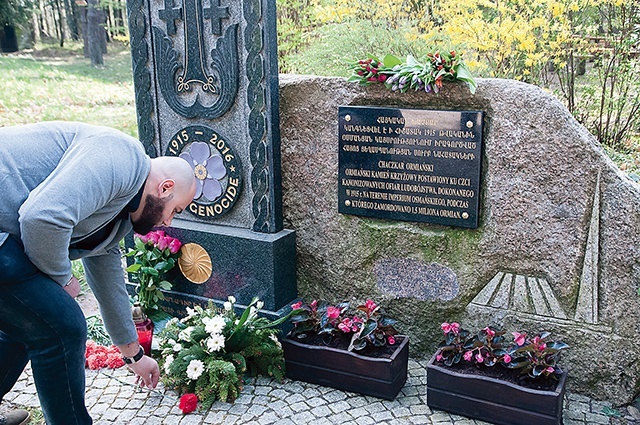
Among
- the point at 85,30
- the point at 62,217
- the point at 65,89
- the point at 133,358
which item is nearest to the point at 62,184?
the point at 62,217

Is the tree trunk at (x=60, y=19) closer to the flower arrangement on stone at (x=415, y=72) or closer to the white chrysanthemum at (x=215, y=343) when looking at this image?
the flower arrangement on stone at (x=415, y=72)

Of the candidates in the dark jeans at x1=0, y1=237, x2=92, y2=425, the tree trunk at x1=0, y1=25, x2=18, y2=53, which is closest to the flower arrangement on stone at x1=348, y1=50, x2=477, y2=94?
the dark jeans at x1=0, y1=237, x2=92, y2=425

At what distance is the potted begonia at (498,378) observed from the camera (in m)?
2.87

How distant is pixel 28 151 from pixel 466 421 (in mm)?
2265

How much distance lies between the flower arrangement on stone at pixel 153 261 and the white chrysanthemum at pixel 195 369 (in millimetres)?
787

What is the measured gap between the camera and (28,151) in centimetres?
220

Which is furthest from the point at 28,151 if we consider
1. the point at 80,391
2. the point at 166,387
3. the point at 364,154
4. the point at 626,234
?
the point at 626,234

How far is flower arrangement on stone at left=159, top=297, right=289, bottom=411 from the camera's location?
322cm

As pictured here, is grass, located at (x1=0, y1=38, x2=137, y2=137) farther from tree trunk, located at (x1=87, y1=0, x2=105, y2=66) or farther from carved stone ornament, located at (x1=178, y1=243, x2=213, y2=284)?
carved stone ornament, located at (x1=178, y1=243, x2=213, y2=284)

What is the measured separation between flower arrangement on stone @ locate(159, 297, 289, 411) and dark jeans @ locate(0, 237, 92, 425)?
796mm

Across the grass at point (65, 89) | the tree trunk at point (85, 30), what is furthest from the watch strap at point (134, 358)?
the tree trunk at point (85, 30)

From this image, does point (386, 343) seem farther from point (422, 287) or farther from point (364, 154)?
point (364, 154)

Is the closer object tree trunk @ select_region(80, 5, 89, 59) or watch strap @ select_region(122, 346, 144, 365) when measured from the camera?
watch strap @ select_region(122, 346, 144, 365)

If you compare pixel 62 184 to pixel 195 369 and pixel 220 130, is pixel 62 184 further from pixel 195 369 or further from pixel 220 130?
pixel 220 130
